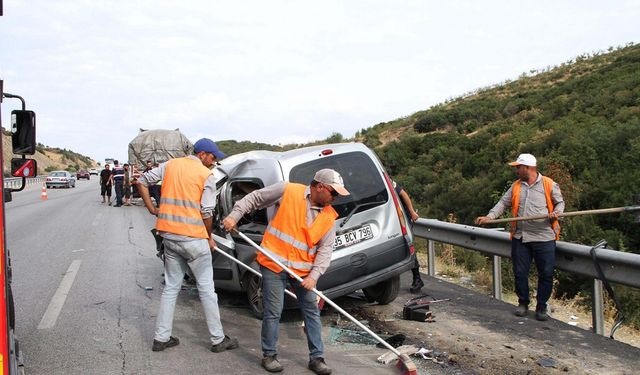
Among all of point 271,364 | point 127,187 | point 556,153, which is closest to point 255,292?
point 271,364

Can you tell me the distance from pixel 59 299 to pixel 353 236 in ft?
12.7

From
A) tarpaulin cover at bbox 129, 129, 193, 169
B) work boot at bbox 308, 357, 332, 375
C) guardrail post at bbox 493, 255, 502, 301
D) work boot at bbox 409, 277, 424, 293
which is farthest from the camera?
tarpaulin cover at bbox 129, 129, 193, 169

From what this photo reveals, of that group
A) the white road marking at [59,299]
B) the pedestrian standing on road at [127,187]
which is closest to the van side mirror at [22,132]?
the white road marking at [59,299]

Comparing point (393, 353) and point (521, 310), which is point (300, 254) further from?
point (521, 310)

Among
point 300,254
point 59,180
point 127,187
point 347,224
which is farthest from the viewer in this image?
point 59,180

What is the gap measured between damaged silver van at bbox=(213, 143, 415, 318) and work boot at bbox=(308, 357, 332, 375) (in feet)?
3.86

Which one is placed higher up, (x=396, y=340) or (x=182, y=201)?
(x=182, y=201)

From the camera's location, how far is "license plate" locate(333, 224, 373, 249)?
6258 millimetres

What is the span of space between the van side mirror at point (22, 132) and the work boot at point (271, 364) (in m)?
2.51

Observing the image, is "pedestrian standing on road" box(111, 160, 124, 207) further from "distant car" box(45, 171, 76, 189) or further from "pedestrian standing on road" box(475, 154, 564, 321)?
"distant car" box(45, 171, 76, 189)

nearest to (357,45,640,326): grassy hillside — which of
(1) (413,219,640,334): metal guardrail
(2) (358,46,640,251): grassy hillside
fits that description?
(2) (358,46,640,251): grassy hillside

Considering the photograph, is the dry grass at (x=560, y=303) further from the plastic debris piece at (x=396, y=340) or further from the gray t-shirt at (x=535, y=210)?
the plastic debris piece at (x=396, y=340)

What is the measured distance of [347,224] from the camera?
6.33 meters

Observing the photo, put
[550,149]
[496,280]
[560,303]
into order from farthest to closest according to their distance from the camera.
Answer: [550,149], [560,303], [496,280]
